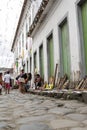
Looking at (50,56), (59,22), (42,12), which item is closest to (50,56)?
(50,56)

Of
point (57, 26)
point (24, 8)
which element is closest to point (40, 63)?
point (57, 26)

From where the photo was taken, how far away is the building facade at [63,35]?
8633 millimetres

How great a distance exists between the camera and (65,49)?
1070 centimetres

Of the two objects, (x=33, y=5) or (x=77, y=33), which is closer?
(x=77, y=33)

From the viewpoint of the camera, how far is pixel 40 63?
52.6 ft

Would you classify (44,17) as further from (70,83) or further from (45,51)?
(70,83)

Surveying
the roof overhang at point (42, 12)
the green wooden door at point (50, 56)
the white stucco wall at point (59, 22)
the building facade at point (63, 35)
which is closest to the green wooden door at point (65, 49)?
the building facade at point (63, 35)

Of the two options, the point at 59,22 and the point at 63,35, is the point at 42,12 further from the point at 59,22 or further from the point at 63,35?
the point at 63,35

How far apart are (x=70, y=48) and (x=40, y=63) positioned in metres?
6.65

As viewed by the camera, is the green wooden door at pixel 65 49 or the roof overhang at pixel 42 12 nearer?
the green wooden door at pixel 65 49

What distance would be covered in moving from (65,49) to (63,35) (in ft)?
2.20

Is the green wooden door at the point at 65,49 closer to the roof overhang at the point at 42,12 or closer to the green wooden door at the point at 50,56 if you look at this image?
the roof overhang at the point at 42,12

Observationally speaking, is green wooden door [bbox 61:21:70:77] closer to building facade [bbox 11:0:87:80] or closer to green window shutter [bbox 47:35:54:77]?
building facade [bbox 11:0:87:80]

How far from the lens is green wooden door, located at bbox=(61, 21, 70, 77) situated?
1034 centimetres
